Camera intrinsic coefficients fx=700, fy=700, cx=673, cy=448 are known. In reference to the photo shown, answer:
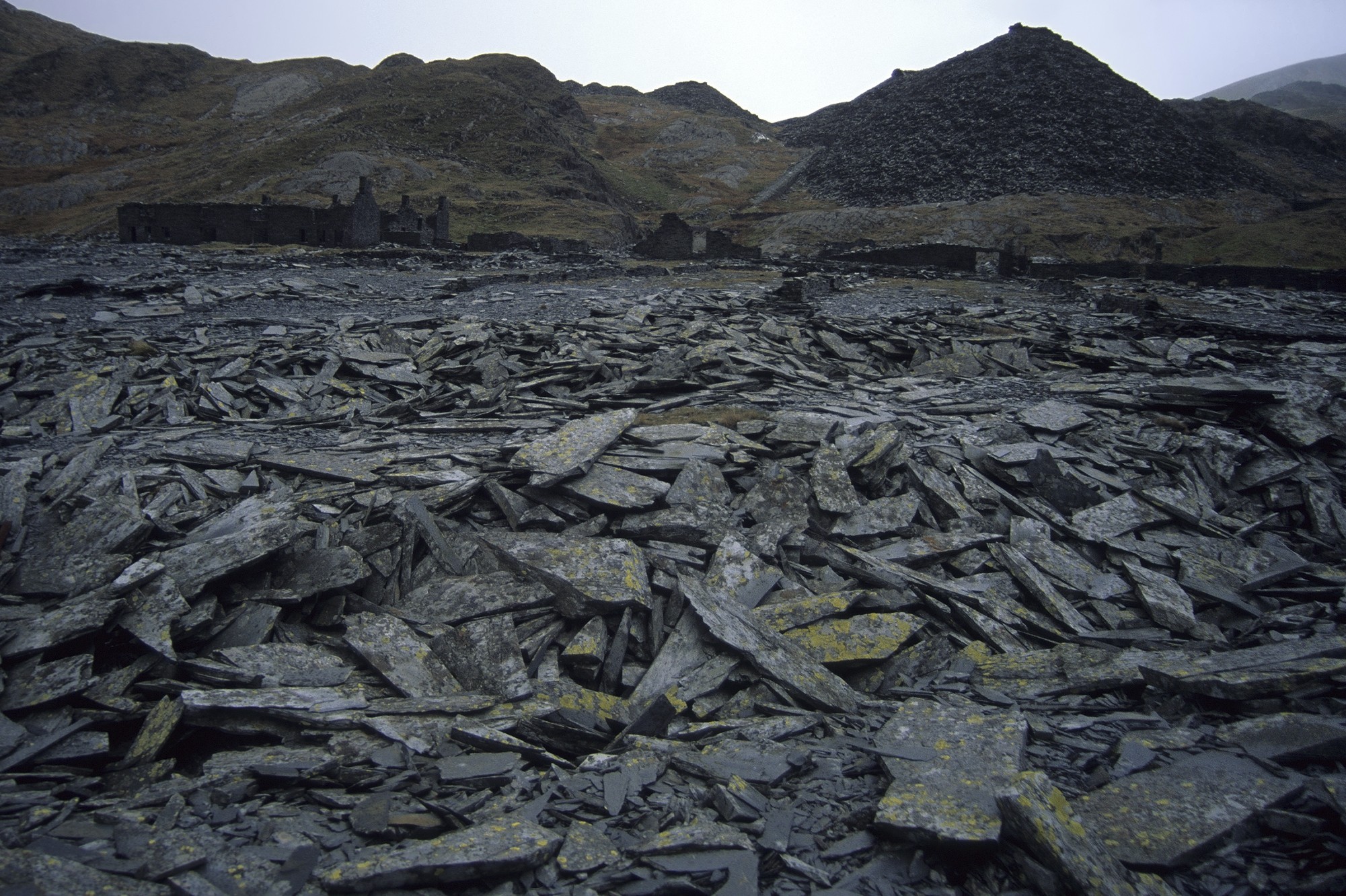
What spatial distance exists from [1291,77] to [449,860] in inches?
10147

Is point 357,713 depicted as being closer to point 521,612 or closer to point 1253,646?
point 521,612

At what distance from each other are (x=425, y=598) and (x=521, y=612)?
68 cm

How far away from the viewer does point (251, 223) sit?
30.7 m

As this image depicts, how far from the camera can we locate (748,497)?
19.2 feet

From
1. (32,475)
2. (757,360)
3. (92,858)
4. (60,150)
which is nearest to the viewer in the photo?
(92,858)

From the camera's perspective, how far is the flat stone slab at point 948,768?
105 inches

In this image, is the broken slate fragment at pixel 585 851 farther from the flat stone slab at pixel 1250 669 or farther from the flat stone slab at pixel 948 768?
the flat stone slab at pixel 1250 669

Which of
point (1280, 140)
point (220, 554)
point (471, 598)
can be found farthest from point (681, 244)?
point (1280, 140)

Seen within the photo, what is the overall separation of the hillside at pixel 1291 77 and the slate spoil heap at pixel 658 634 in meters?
218

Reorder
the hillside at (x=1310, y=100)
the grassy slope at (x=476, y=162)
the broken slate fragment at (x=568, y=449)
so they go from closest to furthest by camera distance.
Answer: the broken slate fragment at (x=568, y=449), the grassy slope at (x=476, y=162), the hillside at (x=1310, y=100)

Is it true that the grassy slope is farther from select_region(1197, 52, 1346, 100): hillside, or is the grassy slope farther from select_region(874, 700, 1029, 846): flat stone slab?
select_region(1197, 52, 1346, 100): hillside

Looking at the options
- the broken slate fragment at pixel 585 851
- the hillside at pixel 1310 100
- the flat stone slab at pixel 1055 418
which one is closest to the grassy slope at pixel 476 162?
the flat stone slab at pixel 1055 418

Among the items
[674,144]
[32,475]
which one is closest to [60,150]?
[674,144]

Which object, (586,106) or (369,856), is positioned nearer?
(369,856)
